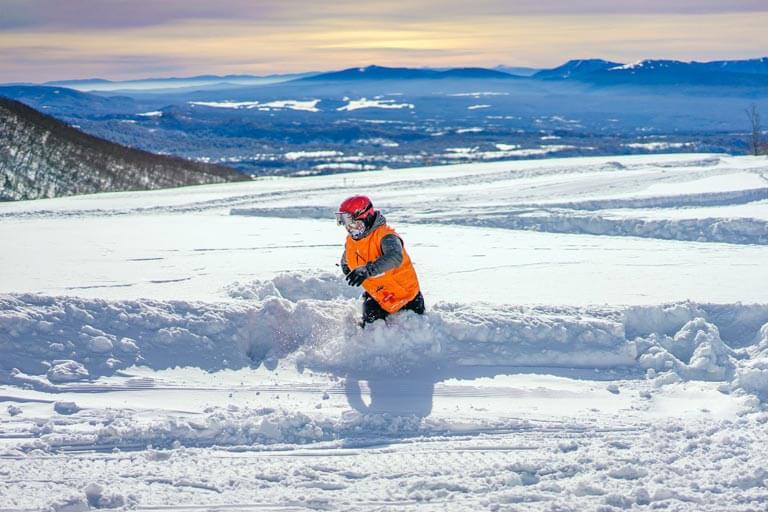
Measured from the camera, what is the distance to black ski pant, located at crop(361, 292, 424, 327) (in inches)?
294

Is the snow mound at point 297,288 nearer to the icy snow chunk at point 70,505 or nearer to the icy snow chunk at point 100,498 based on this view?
the icy snow chunk at point 100,498

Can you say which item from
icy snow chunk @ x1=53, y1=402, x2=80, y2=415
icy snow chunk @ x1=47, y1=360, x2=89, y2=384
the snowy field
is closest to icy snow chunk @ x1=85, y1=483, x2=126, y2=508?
the snowy field

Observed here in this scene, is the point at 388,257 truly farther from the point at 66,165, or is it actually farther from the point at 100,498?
the point at 66,165

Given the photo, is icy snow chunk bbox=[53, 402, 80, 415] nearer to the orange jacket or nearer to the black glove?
the black glove

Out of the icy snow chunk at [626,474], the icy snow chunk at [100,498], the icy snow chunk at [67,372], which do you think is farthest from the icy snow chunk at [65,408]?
the icy snow chunk at [626,474]

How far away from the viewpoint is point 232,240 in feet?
44.3

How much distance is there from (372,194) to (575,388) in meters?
13.8

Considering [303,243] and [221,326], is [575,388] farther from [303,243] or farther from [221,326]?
[303,243]

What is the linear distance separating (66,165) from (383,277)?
5516cm

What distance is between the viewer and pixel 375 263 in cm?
702

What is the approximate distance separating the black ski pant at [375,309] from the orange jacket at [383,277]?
0.17ft

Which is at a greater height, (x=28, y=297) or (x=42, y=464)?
(x=28, y=297)

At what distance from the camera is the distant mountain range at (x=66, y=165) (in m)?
53.9

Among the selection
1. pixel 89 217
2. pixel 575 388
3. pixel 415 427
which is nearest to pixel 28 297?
pixel 415 427
